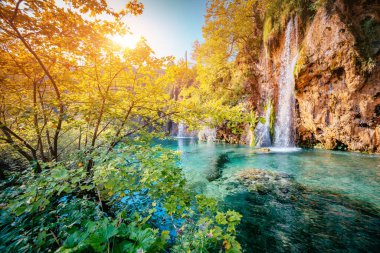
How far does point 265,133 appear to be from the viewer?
51.4ft

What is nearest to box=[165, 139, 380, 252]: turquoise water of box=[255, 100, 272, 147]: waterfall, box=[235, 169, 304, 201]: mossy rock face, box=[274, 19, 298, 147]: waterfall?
box=[235, 169, 304, 201]: mossy rock face

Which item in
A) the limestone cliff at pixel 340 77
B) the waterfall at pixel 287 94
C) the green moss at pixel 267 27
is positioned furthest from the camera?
Answer: the green moss at pixel 267 27

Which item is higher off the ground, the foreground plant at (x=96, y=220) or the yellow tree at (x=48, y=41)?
the yellow tree at (x=48, y=41)

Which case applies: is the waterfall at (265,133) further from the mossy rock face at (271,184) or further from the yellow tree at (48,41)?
the yellow tree at (48,41)

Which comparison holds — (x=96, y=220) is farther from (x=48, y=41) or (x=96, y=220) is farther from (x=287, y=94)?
(x=287, y=94)

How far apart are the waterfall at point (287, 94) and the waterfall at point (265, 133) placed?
0.73 m

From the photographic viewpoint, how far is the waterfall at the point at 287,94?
13398 millimetres

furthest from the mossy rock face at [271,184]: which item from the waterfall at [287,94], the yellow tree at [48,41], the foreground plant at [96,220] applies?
the waterfall at [287,94]

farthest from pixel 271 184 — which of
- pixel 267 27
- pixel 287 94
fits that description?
pixel 267 27

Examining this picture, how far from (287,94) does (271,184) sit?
38.1 ft

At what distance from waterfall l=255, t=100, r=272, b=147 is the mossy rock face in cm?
940

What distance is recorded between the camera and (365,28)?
9852 millimetres

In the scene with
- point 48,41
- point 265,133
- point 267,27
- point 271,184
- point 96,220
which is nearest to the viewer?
point 96,220

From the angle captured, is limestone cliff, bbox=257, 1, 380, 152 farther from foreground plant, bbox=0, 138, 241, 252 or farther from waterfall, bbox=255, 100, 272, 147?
foreground plant, bbox=0, 138, 241, 252
